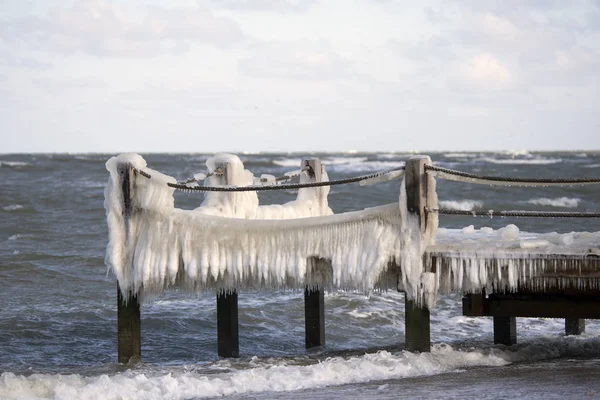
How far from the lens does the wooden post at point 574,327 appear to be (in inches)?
422

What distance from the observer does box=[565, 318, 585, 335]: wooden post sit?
422 inches

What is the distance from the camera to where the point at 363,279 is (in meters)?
7.82

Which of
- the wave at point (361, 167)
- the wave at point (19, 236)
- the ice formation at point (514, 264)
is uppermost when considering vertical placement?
the ice formation at point (514, 264)

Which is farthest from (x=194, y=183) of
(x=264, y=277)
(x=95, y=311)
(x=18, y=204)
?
(x=18, y=204)

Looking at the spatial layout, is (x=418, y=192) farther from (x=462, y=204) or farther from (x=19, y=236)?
(x=462, y=204)

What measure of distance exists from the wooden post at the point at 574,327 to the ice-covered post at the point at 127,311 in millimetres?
5011

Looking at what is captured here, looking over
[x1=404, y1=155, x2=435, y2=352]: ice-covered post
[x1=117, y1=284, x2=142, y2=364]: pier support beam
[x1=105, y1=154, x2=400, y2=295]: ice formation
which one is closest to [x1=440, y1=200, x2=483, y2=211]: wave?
[x1=117, y1=284, x2=142, y2=364]: pier support beam

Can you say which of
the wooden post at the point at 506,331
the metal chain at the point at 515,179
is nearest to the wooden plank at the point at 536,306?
the metal chain at the point at 515,179

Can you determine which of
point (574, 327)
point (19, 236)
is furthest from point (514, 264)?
point (19, 236)

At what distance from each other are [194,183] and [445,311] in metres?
5.09

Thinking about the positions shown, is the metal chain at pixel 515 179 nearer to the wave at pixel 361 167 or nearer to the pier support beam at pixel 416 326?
the pier support beam at pixel 416 326

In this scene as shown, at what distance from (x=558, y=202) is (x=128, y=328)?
28916mm

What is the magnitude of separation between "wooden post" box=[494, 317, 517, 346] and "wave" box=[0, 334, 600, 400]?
2.82 feet

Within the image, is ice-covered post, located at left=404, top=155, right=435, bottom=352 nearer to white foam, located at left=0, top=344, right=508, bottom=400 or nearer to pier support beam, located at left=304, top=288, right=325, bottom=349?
white foam, located at left=0, top=344, right=508, bottom=400
